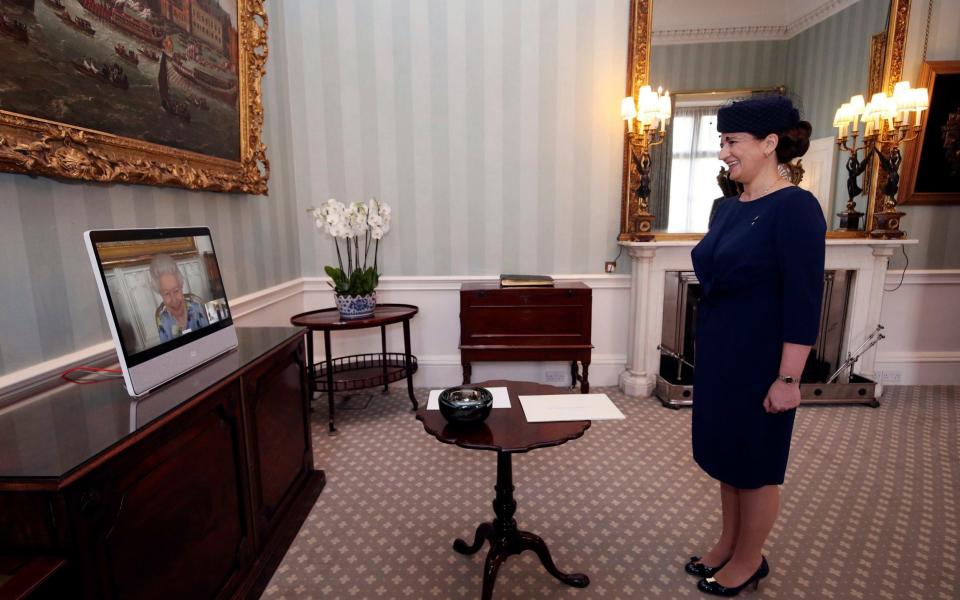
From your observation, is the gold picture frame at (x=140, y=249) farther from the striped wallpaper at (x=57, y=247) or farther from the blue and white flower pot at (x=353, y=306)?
the blue and white flower pot at (x=353, y=306)

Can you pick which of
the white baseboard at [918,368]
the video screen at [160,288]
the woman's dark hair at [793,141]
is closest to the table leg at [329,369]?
the video screen at [160,288]

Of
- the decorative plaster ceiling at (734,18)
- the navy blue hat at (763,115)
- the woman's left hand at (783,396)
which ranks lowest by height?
the woman's left hand at (783,396)

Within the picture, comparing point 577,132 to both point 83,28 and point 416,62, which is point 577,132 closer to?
point 416,62

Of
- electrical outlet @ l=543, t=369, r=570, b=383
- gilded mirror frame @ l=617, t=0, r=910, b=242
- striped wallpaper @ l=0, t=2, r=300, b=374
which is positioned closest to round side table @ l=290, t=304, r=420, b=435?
striped wallpaper @ l=0, t=2, r=300, b=374

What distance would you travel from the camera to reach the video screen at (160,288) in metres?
1.38

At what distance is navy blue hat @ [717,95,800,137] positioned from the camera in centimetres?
152

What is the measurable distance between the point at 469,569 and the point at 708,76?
3.69 meters

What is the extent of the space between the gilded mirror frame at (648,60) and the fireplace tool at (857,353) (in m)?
0.79

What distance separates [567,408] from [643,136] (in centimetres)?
261

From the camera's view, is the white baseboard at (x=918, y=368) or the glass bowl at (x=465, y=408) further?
the white baseboard at (x=918, y=368)

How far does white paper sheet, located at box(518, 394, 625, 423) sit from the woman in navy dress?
15.8 inches

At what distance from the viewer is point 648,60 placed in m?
Result: 3.54

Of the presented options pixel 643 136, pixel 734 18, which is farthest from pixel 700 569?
pixel 734 18

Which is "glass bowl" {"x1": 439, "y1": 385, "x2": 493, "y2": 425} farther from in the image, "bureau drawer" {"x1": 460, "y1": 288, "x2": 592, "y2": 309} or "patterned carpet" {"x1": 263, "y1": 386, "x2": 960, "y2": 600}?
"bureau drawer" {"x1": 460, "y1": 288, "x2": 592, "y2": 309}
